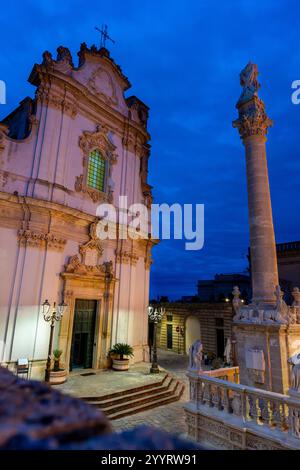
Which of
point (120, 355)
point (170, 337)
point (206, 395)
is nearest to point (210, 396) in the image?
point (206, 395)

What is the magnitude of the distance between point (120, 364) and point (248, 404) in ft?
29.3

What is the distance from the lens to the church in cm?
1257

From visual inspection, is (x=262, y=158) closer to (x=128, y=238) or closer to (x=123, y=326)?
(x=128, y=238)

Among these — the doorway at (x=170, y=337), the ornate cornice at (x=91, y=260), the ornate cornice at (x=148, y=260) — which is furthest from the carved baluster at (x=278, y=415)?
the doorway at (x=170, y=337)

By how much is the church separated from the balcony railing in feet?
24.9

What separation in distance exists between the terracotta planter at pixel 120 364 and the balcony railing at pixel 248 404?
278 inches

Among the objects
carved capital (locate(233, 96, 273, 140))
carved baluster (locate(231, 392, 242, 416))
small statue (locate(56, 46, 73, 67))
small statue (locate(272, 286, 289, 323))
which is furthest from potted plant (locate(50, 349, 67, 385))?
small statue (locate(56, 46, 73, 67))

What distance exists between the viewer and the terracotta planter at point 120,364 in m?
14.5

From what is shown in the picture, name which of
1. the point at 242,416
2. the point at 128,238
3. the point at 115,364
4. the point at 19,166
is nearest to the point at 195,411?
the point at 242,416

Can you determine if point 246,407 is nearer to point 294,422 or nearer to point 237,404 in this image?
point 237,404

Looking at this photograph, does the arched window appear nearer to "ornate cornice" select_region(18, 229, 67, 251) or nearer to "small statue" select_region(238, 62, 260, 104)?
"ornate cornice" select_region(18, 229, 67, 251)

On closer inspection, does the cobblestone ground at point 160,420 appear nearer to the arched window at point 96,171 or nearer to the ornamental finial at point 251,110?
the ornamental finial at point 251,110

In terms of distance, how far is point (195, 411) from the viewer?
7.82m
